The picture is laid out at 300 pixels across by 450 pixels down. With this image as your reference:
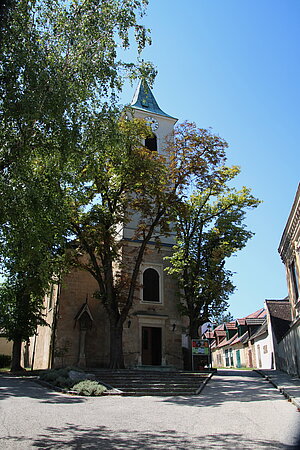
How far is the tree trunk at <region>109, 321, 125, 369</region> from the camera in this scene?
20.2 m

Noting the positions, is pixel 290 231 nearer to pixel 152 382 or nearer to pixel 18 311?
pixel 152 382

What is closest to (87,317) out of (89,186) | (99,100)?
(89,186)

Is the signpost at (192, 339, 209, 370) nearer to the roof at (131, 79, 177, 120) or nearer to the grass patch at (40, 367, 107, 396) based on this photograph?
the grass patch at (40, 367, 107, 396)

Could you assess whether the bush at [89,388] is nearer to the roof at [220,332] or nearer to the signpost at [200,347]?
the signpost at [200,347]

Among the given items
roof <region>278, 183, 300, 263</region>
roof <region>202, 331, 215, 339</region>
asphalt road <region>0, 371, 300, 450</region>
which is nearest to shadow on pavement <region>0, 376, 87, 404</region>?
asphalt road <region>0, 371, 300, 450</region>

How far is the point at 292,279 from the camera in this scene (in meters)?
21.2

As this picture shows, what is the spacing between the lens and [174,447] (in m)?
6.71

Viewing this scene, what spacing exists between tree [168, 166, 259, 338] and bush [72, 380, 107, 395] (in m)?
10.6

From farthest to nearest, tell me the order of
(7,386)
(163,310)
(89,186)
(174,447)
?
(163,310), (89,186), (7,386), (174,447)

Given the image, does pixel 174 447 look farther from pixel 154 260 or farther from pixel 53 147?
pixel 154 260

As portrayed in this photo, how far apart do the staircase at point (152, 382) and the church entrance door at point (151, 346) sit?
7.17 m

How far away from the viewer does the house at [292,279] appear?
58.4 ft

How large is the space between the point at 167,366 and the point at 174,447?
18.7m


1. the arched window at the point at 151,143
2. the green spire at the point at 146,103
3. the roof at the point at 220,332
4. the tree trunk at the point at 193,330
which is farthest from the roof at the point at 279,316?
the roof at the point at 220,332
